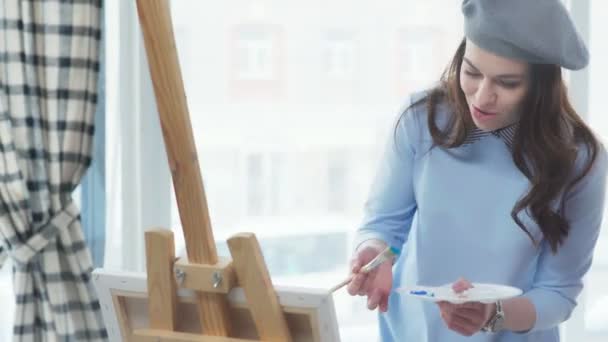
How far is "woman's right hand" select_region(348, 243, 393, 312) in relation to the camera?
182cm

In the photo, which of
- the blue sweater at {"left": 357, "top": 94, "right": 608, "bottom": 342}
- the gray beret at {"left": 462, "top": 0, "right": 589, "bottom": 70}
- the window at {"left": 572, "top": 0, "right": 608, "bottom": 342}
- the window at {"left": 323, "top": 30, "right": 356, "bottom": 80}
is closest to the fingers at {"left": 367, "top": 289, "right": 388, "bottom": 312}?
the blue sweater at {"left": 357, "top": 94, "right": 608, "bottom": 342}

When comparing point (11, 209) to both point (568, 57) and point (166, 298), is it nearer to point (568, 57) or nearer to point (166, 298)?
point (166, 298)

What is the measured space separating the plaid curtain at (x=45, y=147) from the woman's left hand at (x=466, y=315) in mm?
1018

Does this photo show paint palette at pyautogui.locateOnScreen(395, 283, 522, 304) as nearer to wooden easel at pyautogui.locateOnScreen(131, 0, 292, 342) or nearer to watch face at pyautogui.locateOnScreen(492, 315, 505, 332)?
watch face at pyautogui.locateOnScreen(492, 315, 505, 332)

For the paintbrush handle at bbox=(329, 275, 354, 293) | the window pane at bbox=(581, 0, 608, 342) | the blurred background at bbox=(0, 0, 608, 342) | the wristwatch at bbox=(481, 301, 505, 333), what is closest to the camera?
the paintbrush handle at bbox=(329, 275, 354, 293)

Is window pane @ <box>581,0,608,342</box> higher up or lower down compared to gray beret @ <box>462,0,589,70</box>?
lower down

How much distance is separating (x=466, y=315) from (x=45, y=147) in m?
1.14

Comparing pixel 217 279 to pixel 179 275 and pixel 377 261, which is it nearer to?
pixel 179 275

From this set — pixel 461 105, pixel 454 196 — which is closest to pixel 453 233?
pixel 454 196

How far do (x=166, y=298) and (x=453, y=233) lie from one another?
2.00 ft

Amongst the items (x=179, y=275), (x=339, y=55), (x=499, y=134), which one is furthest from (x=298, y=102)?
(x=179, y=275)

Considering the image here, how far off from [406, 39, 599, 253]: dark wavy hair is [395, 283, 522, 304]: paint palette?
20cm


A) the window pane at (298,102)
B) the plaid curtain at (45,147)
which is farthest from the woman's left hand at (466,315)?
the plaid curtain at (45,147)

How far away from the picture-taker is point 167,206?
2.58 metres
